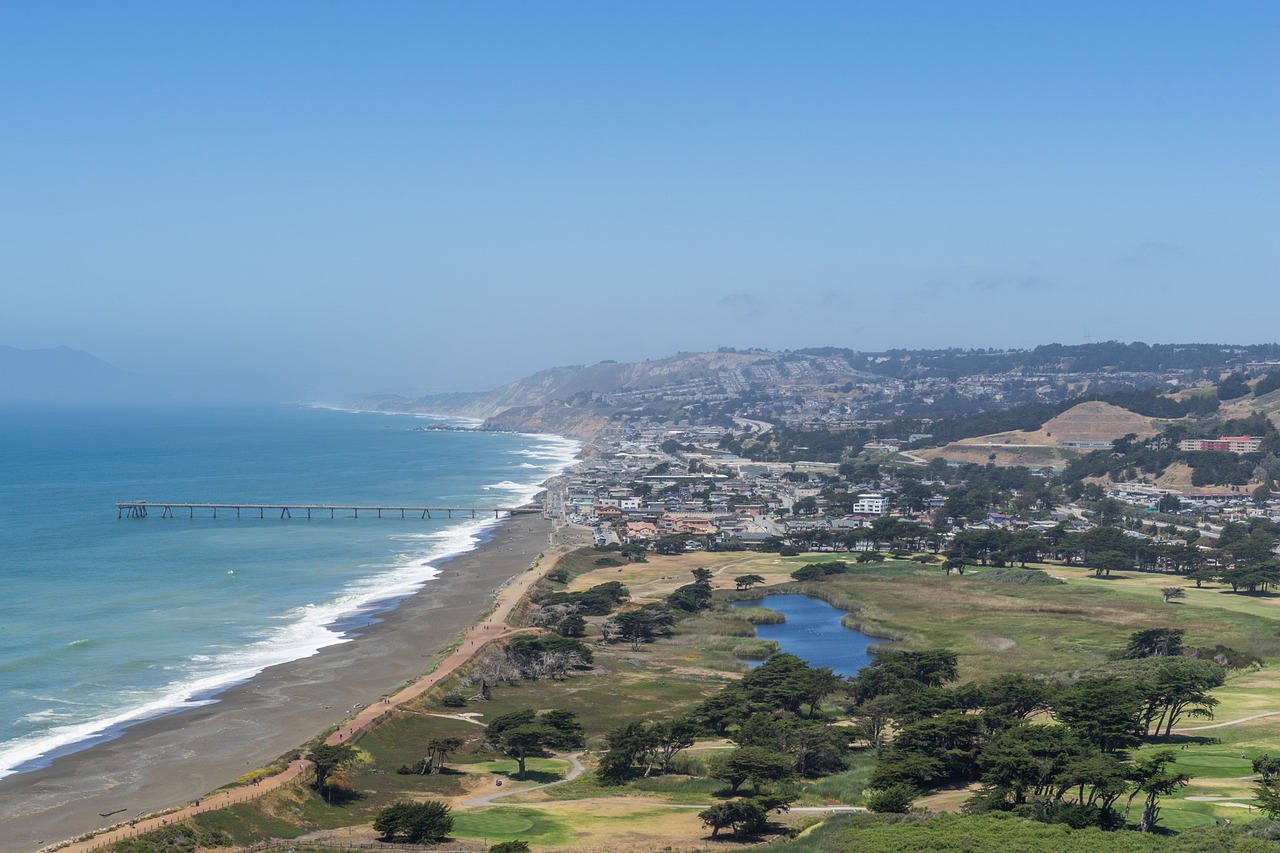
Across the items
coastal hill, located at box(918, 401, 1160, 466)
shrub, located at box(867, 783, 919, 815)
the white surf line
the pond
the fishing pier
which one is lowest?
the pond

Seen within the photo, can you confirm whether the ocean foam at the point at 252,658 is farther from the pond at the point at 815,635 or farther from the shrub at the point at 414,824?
the pond at the point at 815,635

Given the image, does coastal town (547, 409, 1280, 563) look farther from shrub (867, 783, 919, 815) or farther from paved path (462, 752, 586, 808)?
shrub (867, 783, 919, 815)

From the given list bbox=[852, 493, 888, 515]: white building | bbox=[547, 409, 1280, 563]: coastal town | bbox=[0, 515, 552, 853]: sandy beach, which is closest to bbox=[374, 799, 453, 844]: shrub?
bbox=[0, 515, 552, 853]: sandy beach

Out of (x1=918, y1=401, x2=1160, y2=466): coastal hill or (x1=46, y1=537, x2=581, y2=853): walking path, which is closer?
(x1=46, y1=537, x2=581, y2=853): walking path

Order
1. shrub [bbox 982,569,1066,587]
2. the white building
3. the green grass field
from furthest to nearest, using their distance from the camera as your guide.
Answer: the white building, shrub [bbox 982,569,1066,587], the green grass field

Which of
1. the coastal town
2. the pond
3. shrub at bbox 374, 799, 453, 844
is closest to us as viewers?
shrub at bbox 374, 799, 453, 844

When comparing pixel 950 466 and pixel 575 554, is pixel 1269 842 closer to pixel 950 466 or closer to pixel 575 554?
pixel 575 554

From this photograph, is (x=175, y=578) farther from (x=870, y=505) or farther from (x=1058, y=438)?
(x=1058, y=438)

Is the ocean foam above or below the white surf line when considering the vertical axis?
below
